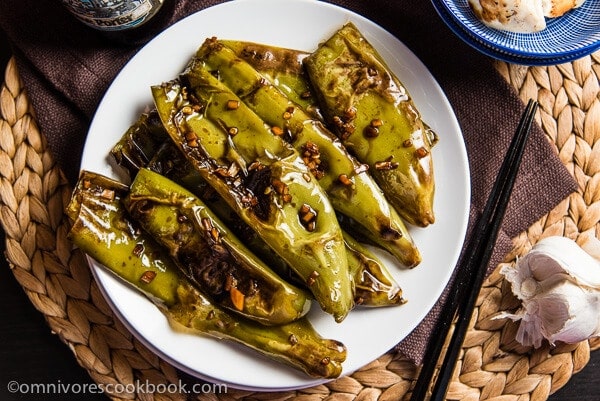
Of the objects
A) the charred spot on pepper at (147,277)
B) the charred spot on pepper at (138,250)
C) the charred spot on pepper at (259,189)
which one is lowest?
the charred spot on pepper at (147,277)

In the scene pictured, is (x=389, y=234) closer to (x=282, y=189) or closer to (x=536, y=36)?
(x=282, y=189)

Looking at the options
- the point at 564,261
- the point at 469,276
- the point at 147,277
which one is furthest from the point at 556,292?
the point at 147,277

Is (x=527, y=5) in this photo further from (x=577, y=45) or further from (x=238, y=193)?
(x=238, y=193)

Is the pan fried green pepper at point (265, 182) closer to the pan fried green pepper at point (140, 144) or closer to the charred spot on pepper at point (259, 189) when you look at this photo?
the charred spot on pepper at point (259, 189)

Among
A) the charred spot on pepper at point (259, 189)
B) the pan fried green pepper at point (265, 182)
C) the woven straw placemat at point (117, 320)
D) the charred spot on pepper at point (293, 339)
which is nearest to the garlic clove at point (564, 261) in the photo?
the woven straw placemat at point (117, 320)

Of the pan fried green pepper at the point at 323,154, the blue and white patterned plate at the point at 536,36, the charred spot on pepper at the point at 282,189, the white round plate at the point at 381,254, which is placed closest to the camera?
the charred spot on pepper at the point at 282,189

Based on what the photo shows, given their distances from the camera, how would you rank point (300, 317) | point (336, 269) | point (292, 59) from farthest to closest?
point (292, 59) < point (300, 317) < point (336, 269)

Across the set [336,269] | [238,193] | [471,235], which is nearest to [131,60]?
[238,193]

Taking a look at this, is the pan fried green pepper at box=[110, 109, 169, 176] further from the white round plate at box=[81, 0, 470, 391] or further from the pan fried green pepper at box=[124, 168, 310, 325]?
the pan fried green pepper at box=[124, 168, 310, 325]
